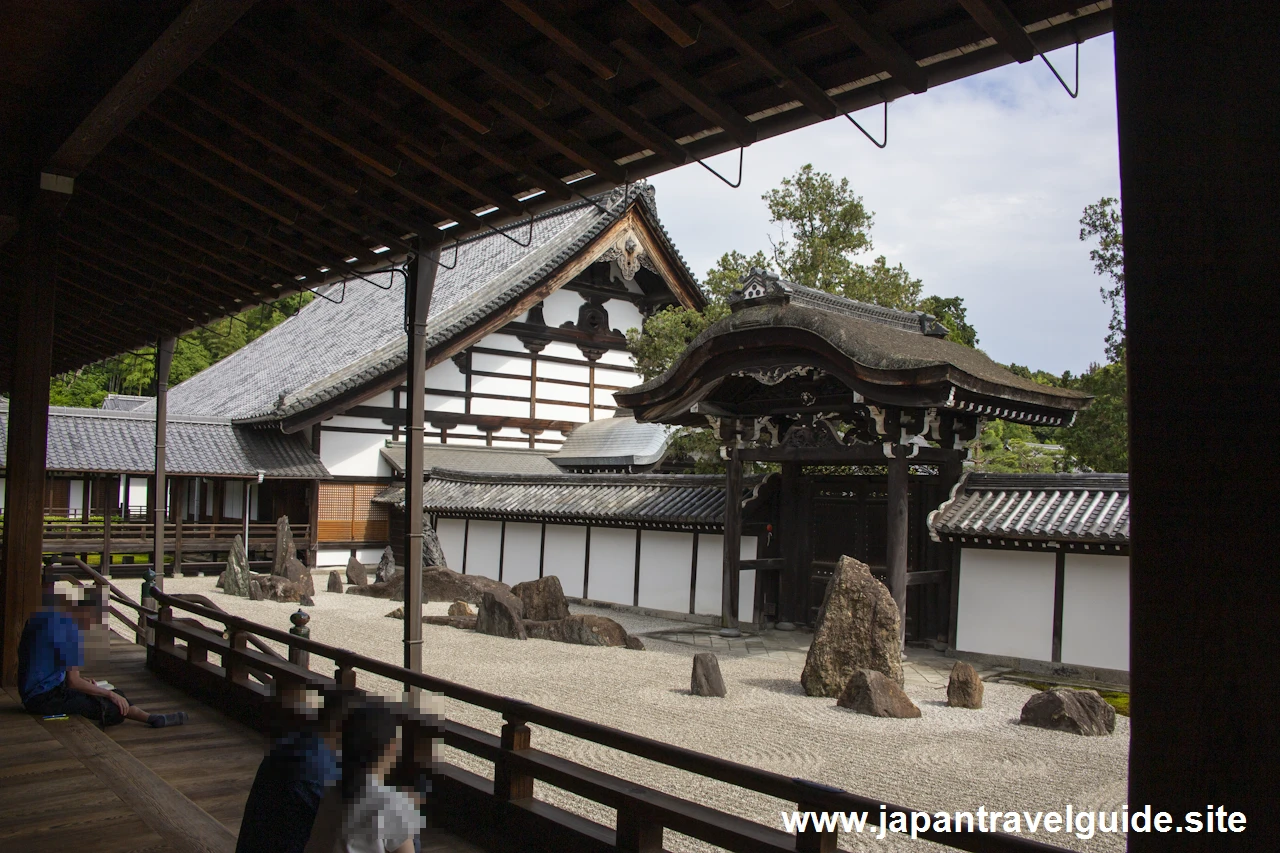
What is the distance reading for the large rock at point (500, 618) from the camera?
12.1 metres

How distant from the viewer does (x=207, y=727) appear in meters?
6.21

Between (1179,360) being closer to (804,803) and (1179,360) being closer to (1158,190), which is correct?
(1158,190)

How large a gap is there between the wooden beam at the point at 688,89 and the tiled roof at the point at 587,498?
9.84 metres

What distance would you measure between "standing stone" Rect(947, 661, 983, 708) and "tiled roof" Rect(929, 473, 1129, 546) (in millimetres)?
2316

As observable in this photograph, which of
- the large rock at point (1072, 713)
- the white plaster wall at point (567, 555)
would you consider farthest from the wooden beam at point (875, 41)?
the white plaster wall at point (567, 555)

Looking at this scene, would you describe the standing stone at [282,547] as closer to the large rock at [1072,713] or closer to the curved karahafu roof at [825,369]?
the curved karahafu roof at [825,369]

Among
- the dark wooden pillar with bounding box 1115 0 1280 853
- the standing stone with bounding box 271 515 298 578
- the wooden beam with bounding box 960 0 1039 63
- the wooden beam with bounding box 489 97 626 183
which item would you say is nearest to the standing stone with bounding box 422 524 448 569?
the standing stone with bounding box 271 515 298 578

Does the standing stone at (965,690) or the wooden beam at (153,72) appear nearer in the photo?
the wooden beam at (153,72)

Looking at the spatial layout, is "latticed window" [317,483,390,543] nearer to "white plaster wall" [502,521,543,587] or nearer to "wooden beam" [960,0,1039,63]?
"white plaster wall" [502,521,543,587]

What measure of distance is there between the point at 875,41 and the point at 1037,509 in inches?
347

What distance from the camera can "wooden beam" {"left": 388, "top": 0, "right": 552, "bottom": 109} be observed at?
3.54 m

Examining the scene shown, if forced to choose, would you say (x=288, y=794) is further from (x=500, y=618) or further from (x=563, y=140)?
(x=500, y=618)

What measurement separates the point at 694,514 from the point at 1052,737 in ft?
22.1

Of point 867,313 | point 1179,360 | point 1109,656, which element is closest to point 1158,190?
point 1179,360
